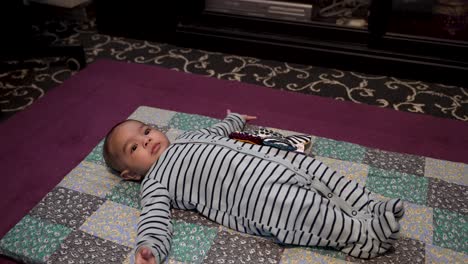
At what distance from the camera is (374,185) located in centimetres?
140

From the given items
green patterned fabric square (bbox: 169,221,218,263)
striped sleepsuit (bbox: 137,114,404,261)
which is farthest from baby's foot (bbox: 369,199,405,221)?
green patterned fabric square (bbox: 169,221,218,263)

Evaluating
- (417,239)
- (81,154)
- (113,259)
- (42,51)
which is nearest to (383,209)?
(417,239)

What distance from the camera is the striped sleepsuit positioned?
1.16 metres

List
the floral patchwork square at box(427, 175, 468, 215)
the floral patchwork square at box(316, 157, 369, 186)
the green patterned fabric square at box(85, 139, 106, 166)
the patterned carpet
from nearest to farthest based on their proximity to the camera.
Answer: the floral patchwork square at box(427, 175, 468, 215)
the floral patchwork square at box(316, 157, 369, 186)
the green patterned fabric square at box(85, 139, 106, 166)
the patterned carpet

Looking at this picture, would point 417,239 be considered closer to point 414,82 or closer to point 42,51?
point 414,82

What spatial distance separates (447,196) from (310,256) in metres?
0.50

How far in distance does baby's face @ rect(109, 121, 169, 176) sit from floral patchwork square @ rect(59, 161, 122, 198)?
112mm

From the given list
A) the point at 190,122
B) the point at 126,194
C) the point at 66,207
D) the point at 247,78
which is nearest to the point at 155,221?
the point at 126,194

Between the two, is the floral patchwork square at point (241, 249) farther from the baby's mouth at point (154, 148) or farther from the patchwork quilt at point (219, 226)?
the baby's mouth at point (154, 148)

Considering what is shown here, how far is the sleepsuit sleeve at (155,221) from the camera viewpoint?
117cm

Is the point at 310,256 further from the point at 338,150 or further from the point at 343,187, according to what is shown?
the point at 338,150

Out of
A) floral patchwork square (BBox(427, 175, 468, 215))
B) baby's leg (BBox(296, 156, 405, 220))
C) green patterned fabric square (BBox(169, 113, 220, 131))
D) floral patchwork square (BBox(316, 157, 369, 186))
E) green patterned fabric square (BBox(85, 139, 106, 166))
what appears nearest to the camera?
baby's leg (BBox(296, 156, 405, 220))

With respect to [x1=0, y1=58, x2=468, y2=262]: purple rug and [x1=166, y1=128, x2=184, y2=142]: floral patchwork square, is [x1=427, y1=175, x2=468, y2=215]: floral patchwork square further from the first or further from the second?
[x1=166, y1=128, x2=184, y2=142]: floral patchwork square

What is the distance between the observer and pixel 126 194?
1407 millimetres
